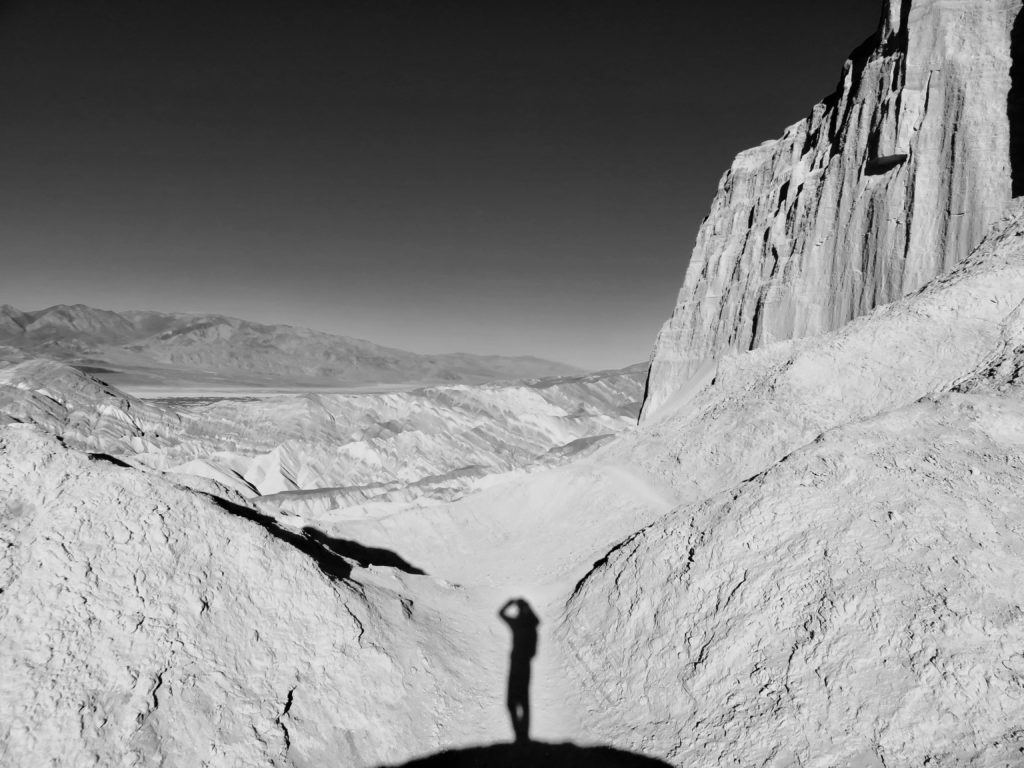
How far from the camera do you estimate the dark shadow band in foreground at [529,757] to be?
1050cm

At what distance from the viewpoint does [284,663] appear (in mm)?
11109

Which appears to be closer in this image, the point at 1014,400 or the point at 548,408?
the point at 1014,400

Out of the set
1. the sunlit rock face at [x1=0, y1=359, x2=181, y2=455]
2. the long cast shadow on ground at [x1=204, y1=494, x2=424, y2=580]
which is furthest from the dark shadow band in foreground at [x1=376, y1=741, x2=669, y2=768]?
the sunlit rock face at [x1=0, y1=359, x2=181, y2=455]

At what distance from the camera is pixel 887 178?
29.0 meters

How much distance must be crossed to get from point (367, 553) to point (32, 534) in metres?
15.3

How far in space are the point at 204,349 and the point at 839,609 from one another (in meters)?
192

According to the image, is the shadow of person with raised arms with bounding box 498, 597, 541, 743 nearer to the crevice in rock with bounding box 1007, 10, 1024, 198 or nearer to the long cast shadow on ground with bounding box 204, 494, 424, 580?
the long cast shadow on ground with bounding box 204, 494, 424, 580

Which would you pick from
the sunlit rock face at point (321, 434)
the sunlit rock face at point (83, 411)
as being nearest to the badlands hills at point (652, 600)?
the sunlit rock face at point (321, 434)

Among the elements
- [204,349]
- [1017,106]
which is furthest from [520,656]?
[204,349]

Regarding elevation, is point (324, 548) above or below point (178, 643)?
above

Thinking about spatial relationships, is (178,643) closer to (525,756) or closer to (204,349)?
(525,756)

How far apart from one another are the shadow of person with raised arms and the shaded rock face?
2470 centimetres

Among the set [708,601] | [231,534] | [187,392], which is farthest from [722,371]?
[187,392]

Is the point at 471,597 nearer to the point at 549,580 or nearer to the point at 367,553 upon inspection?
the point at 549,580
